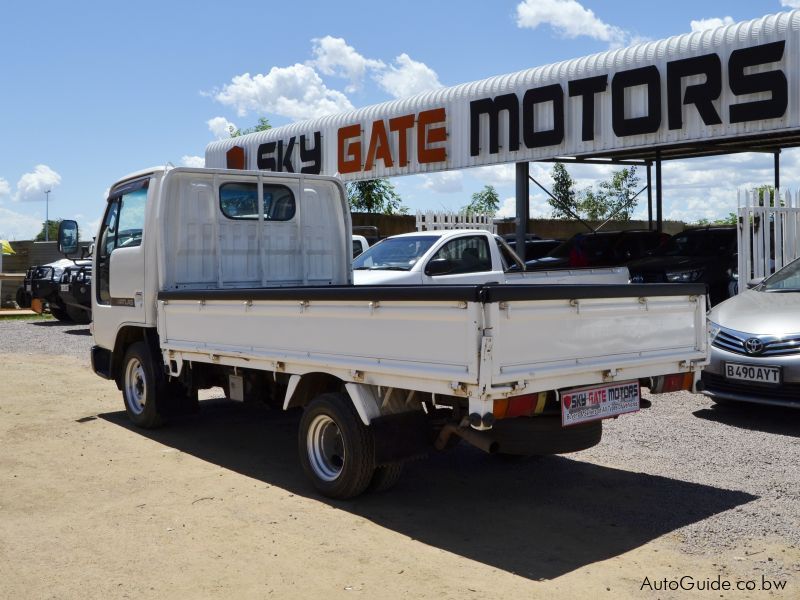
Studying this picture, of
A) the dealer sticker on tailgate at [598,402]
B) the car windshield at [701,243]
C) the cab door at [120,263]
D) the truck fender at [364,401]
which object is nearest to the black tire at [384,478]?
the truck fender at [364,401]

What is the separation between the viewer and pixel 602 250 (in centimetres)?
1858

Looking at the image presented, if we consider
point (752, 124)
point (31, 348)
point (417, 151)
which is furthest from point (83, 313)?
point (752, 124)

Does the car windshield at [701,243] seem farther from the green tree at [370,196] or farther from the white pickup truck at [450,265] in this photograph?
the green tree at [370,196]

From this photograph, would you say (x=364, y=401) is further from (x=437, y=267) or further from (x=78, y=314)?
(x=78, y=314)

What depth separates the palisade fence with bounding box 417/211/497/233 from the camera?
19.0 meters

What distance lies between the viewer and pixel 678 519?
5.45 metres

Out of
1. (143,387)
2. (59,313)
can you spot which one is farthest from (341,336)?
(59,313)

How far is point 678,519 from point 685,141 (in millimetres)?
11461

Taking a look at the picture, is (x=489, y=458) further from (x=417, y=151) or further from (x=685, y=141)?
(x=417, y=151)

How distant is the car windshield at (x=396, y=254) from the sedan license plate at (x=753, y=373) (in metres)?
4.47

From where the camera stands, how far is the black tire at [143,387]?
8156 millimetres

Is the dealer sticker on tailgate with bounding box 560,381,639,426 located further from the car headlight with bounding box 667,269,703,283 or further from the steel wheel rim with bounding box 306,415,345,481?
the car headlight with bounding box 667,269,703,283

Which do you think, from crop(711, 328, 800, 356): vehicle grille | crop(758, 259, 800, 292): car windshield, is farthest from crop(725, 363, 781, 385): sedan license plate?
crop(758, 259, 800, 292): car windshield

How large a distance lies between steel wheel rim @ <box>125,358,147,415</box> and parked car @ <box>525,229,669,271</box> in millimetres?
11200
